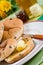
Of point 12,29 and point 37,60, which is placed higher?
point 12,29

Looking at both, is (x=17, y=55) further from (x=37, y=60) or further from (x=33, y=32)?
(x=33, y=32)

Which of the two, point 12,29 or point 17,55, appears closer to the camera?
point 17,55

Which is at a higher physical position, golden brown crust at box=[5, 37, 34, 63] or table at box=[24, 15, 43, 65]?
golden brown crust at box=[5, 37, 34, 63]

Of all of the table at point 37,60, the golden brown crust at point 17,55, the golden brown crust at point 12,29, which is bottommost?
the table at point 37,60

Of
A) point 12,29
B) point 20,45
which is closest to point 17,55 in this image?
point 20,45

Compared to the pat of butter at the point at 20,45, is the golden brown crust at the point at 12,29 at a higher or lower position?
higher

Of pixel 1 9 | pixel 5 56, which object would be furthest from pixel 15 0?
pixel 5 56

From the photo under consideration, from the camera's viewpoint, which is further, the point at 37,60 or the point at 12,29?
the point at 12,29

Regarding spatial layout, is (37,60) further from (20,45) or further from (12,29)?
(12,29)

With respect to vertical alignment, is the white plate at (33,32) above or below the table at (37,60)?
above

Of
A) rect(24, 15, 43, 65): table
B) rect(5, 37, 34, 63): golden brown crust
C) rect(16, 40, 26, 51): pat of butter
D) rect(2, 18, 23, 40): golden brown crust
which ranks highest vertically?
rect(2, 18, 23, 40): golden brown crust

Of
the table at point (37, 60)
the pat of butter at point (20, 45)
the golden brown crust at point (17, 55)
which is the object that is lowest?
the table at point (37, 60)
